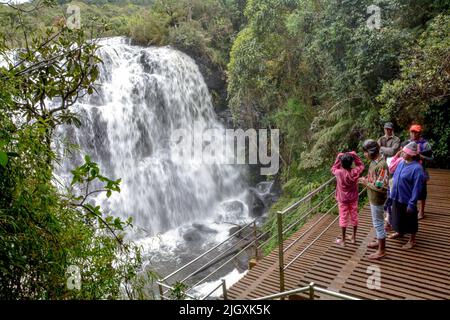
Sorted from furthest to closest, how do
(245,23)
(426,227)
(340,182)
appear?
(245,23), (426,227), (340,182)

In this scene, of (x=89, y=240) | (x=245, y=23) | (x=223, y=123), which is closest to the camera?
(x=89, y=240)

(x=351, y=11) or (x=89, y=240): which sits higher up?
(x=351, y=11)

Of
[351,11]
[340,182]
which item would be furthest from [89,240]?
[351,11]

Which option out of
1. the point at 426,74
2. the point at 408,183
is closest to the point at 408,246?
the point at 408,183

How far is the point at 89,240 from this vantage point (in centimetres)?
263

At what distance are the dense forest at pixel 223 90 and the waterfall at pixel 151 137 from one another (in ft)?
5.32

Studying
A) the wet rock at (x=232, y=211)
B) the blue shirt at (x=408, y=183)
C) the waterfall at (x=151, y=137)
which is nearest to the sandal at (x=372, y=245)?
the blue shirt at (x=408, y=183)

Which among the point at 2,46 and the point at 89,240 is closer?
the point at 2,46

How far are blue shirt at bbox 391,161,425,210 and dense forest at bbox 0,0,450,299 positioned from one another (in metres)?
3.09

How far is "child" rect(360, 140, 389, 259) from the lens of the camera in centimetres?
424

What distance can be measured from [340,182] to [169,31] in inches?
601
